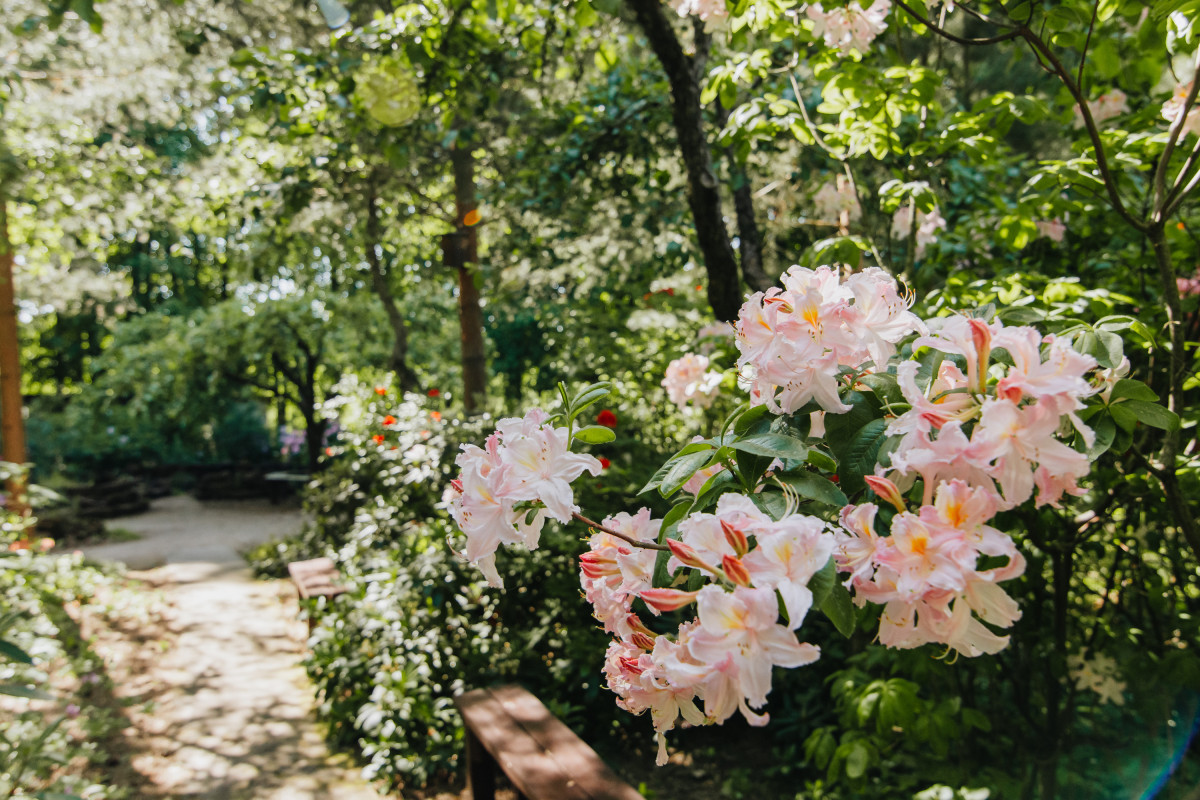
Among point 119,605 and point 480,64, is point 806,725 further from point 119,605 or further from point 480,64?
point 119,605

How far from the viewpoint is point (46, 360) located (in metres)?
17.5

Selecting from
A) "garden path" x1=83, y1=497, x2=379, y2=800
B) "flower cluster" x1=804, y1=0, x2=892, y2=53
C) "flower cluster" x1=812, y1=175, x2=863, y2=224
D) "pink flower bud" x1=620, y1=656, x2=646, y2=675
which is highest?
"flower cluster" x1=804, y1=0, x2=892, y2=53

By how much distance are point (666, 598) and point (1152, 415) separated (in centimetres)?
60

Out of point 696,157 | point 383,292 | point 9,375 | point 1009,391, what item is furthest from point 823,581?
point 9,375

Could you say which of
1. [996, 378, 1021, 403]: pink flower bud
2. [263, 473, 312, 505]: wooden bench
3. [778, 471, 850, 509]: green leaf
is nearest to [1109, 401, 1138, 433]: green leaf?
[996, 378, 1021, 403]: pink flower bud

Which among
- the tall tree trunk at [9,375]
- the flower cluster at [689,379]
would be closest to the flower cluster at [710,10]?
the flower cluster at [689,379]

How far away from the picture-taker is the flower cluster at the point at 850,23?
186 cm

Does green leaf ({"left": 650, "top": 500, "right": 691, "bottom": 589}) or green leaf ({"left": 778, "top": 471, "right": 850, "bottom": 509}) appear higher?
green leaf ({"left": 778, "top": 471, "right": 850, "bottom": 509})

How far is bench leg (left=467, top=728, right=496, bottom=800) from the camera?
2.82m

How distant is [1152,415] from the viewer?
2.74ft

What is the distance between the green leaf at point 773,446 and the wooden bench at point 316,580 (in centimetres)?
430

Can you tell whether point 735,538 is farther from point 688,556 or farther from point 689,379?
point 689,379

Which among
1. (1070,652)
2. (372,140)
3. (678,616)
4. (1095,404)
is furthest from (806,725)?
(372,140)

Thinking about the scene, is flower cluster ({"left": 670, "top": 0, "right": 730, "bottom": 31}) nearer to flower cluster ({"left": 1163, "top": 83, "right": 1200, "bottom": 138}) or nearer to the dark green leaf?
flower cluster ({"left": 1163, "top": 83, "right": 1200, "bottom": 138})
